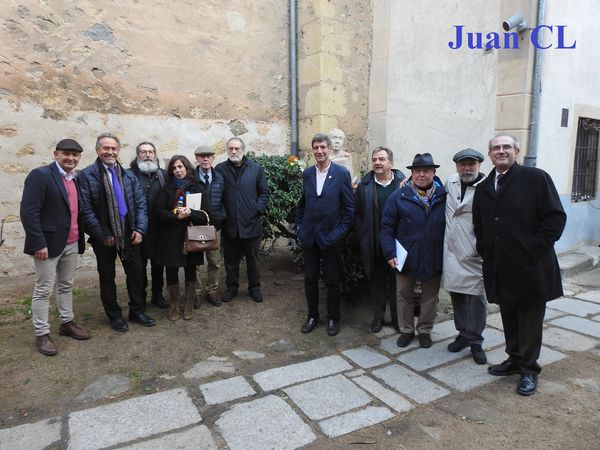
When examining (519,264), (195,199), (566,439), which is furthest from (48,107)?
(566,439)

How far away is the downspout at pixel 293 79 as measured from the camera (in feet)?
22.5

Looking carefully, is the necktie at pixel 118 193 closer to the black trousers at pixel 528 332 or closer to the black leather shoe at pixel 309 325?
the black leather shoe at pixel 309 325

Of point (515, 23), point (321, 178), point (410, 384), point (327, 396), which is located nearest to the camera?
point (327, 396)

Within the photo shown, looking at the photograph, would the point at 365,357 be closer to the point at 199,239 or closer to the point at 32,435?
the point at 199,239

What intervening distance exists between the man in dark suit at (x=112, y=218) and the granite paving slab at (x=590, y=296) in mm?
4785

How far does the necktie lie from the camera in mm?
3754

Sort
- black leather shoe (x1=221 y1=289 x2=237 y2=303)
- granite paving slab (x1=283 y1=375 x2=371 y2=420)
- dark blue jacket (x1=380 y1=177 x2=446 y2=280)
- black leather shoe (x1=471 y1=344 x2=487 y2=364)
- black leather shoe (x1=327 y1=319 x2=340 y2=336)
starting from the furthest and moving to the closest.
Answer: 1. black leather shoe (x1=221 y1=289 x2=237 y2=303)
2. black leather shoe (x1=327 y1=319 x2=340 y2=336)
3. dark blue jacket (x1=380 y1=177 x2=446 y2=280)
4. black leather shoe (x1=471 y1=344 x2=487 y2=364)
5. granite paving slab (x1=283 y1=375 x2=371 y2=420)

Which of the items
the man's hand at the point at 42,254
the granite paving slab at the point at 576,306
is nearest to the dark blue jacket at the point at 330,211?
the man's hand at the point at 42,254

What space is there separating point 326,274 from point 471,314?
49.2 inches

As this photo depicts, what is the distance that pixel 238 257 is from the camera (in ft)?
15.9

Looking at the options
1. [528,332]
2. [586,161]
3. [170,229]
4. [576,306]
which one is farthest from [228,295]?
[586,161]

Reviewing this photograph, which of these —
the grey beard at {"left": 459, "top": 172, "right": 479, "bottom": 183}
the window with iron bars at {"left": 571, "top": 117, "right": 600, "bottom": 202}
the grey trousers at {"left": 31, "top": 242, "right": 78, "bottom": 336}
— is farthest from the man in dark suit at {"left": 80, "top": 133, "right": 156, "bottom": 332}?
the window with iron bars at {"left": 571, "top": 117, "right": 600, "bottom": 202}

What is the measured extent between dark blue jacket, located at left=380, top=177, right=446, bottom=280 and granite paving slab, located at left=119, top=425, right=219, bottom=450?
6.32 feet

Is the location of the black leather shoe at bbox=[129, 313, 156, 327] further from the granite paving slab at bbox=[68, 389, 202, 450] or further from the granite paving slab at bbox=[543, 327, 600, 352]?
the granite paving slab at bbox=[543, 327, 600, 352]
